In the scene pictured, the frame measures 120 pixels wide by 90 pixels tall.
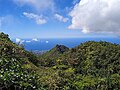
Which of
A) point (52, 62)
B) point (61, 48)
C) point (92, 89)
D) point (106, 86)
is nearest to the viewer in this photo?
point (92, 89)

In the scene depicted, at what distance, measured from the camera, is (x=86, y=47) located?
162 ft

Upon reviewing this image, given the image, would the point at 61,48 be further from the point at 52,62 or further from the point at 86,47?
the point at 52,62

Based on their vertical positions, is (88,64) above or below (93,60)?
below

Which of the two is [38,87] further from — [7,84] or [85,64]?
[85,64]

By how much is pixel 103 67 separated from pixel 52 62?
24.4 ft

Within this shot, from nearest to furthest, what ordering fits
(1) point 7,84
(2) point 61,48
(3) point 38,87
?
(1) point 7,84
(3) point 38,87
(2) point 61,48

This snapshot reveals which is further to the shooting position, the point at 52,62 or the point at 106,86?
the point at 52,62

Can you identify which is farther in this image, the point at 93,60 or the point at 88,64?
the point at 93,60

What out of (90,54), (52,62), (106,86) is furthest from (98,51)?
(106,86)

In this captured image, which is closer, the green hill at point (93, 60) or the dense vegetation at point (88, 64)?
the dense vegetation at point (88, 64)

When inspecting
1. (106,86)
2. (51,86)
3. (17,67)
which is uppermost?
(17,67)

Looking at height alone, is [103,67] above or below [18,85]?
below

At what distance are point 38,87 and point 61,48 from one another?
66.6m

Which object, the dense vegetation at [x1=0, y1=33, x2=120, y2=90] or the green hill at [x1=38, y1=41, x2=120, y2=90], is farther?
the green hill at [x1=38, y1=41, x2=120, y2=90]
